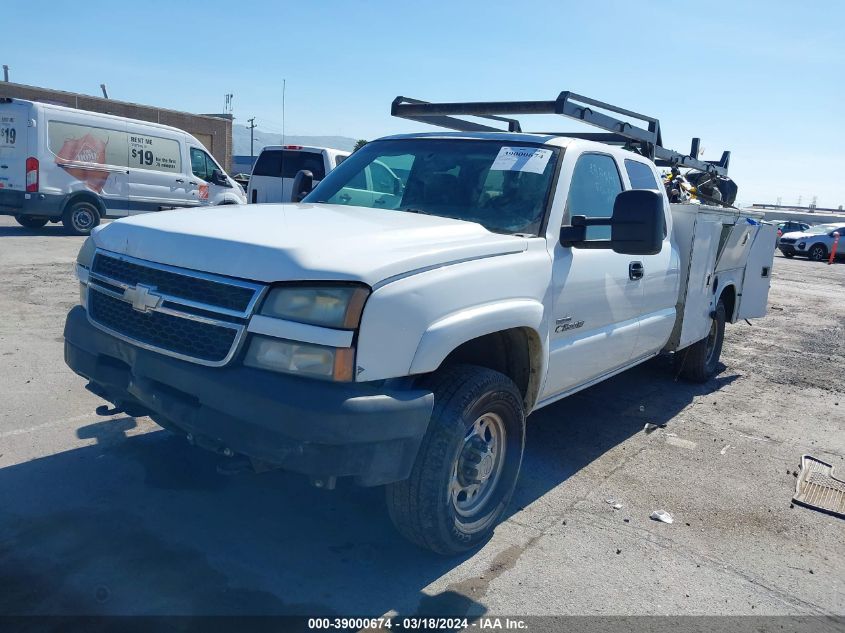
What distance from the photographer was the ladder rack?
4.73 meters

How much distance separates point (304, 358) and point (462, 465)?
1.09 m

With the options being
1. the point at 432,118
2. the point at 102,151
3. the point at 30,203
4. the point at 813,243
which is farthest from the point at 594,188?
the point at 813,243

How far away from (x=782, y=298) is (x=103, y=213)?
1439 cm

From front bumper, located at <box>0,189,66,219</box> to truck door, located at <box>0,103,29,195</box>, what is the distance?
0.13 metres

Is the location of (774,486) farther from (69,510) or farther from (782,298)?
(782,298)

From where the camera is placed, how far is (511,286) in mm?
3367

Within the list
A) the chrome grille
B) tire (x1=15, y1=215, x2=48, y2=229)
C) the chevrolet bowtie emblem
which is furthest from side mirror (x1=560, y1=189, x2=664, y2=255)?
tire (x1=15, y1=215, x2=48, y2=229)

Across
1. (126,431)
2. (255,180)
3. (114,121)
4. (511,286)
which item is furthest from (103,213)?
(511,286)

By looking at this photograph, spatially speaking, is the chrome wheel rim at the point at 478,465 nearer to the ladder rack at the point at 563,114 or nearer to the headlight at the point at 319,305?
the headlight at the point at 319,305

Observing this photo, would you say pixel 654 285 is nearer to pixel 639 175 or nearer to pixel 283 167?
pixel 639 175

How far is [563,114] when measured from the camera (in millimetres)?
4676

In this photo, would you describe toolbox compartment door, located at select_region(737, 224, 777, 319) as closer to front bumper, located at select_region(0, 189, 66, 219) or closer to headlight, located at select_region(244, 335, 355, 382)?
headlight, located at select_region(244, 335, 355, 382)

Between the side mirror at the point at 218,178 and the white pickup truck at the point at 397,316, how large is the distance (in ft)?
43.8

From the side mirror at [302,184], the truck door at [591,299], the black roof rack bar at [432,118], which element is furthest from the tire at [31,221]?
the truck door at [591,299]
